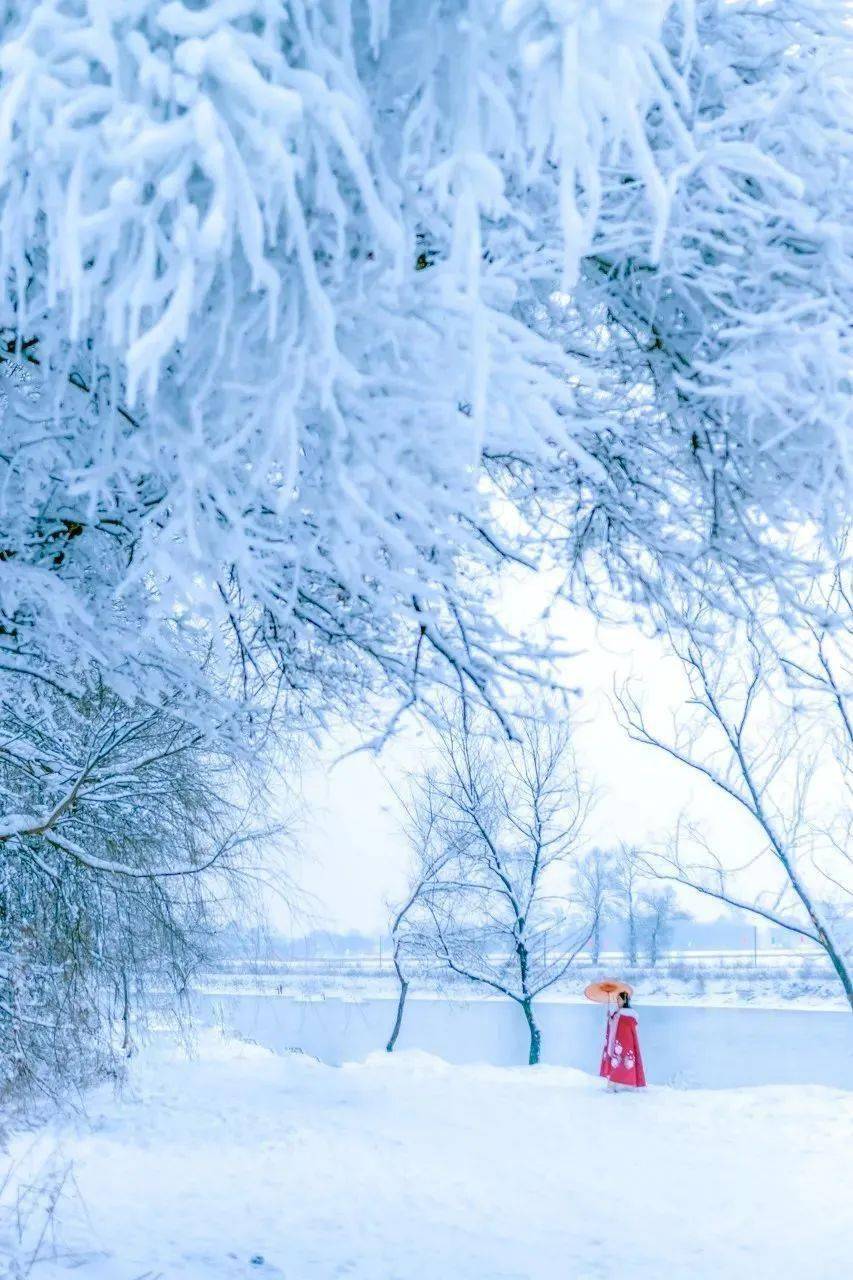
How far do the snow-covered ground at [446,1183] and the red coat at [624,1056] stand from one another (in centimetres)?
22

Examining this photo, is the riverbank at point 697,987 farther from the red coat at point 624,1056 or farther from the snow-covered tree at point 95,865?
the snow-covered tree at point 95,865

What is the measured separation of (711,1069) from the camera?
917 inches

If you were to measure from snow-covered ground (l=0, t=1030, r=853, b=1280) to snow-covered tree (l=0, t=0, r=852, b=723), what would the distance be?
3.81 m

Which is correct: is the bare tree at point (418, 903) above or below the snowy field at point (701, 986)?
above

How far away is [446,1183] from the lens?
8.30m

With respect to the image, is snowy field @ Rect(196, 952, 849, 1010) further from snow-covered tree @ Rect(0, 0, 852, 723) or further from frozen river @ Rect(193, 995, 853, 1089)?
snow-covered tree @ Rect(0, 0, 852, 723)

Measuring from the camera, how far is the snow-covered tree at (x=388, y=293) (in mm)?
1888

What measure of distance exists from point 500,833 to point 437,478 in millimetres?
20253

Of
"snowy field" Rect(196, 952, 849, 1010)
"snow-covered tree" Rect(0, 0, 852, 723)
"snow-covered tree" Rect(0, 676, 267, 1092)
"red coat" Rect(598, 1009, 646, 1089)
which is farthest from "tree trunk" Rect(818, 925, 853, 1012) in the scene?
"snowy field" Rect(196, 952, 849, 1010)

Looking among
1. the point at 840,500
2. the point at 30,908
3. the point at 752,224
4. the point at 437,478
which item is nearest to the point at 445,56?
the point at 437,478

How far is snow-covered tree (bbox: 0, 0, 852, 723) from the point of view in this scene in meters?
1.89

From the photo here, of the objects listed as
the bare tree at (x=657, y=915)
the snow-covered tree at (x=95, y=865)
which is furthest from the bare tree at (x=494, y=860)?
the bare tree at (x=657, y=915)

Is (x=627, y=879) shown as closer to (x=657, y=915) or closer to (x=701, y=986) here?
(x=701, y=986)

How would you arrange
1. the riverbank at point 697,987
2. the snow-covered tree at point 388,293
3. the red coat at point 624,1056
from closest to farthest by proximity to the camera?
the snow-covered tree at point 388,293
the red coat at point 624,1056
the riverbank at point 697,987
